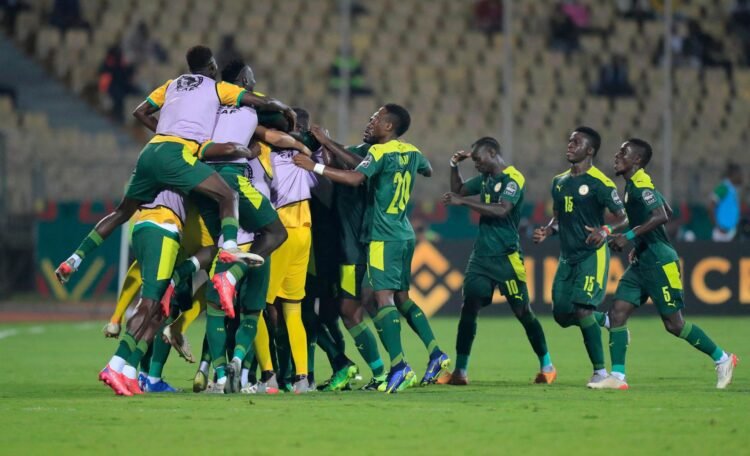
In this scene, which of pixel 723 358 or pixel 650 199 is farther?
pixel 650 199

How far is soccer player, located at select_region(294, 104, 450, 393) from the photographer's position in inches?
434

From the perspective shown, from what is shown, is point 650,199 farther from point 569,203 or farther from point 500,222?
point 500,222

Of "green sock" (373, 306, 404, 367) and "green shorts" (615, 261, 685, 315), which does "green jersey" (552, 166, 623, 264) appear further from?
"green sock" (373, 306, 404, 367)

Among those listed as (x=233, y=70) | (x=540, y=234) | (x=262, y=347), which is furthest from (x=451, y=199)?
(x=233, y=70)

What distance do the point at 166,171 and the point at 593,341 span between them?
3965 mm

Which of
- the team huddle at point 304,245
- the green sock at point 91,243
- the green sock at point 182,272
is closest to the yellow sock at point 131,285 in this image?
the team huddle at point 304,245

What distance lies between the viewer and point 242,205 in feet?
35.1

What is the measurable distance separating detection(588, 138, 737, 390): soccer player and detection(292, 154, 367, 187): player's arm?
Result: 2337 mm

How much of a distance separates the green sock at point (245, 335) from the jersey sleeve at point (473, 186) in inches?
117

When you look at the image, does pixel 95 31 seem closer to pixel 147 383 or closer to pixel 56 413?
pixel 147 383

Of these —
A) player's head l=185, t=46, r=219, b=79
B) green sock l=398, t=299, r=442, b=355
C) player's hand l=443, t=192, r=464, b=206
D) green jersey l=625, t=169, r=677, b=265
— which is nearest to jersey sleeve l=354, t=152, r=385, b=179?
player's hand l=443, t=192, r=464, b=206

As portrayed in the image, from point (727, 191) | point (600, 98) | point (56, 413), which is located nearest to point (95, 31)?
point (600, 98)

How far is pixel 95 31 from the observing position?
91.7 ft

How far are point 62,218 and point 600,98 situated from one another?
12.4 metres
